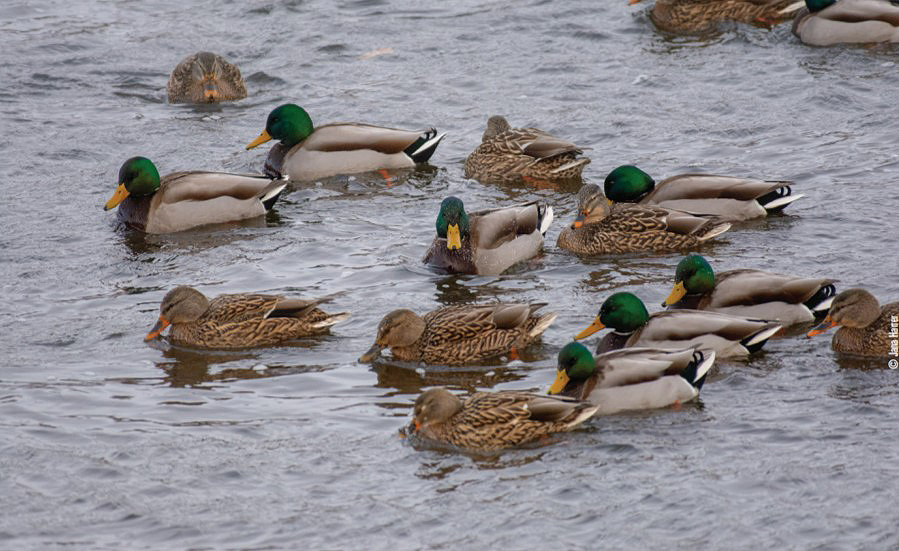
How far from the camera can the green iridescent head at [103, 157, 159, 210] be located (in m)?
14.1

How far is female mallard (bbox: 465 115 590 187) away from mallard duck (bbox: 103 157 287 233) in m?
2.22

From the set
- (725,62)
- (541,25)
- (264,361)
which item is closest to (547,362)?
(264,361)

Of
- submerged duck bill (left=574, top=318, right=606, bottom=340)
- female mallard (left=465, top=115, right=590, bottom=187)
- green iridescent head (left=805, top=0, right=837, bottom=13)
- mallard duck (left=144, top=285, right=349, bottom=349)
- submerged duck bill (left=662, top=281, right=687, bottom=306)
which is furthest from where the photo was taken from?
green iridescent head (left=805, top=0, right=837, bottom=13)

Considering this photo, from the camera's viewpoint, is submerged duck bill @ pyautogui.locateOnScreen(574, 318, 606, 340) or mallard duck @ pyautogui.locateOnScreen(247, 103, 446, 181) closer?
submerged duck bill @ pyautogui.locateOnScreen(574, 318, 606, 340)

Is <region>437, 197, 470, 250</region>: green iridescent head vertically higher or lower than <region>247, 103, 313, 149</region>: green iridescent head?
lower

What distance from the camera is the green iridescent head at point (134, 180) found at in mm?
14102

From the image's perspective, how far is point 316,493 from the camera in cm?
854

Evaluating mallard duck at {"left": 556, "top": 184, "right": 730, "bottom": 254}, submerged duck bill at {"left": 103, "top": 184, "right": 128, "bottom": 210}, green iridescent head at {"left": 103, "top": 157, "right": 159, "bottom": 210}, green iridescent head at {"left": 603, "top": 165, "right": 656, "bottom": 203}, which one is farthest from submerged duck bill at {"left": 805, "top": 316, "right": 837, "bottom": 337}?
submerged duck bill at {"left": 103, "top": 184, "right": 128, "bottom": 210}

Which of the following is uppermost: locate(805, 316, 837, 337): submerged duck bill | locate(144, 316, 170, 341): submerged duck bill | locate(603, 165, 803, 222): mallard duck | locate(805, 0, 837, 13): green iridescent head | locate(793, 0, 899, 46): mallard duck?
locate(805, 0, 837, 13): green iridescent head

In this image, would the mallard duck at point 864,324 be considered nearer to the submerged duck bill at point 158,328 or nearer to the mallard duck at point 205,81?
the submerged duck bill at point 158,328

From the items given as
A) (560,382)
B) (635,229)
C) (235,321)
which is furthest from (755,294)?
(235,321)

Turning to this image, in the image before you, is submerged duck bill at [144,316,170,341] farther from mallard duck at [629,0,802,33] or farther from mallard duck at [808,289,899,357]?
mallard duck at [629,0,802,33]

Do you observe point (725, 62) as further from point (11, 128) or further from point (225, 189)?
point (11, 128)

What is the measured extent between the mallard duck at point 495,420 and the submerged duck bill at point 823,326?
2.12m
